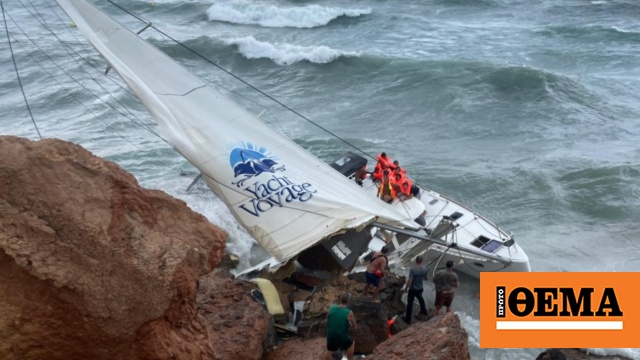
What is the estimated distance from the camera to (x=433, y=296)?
479 inches

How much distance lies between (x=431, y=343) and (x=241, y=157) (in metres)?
4.51

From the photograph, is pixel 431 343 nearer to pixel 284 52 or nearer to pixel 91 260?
pixel 91 260

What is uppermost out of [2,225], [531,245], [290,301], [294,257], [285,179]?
[2,225]

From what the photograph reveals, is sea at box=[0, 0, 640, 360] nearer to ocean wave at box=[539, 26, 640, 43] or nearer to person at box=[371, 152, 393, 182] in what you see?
ocean wave at box=[539, 26, 640, 43]

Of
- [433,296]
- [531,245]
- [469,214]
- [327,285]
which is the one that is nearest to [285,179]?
[327,285]

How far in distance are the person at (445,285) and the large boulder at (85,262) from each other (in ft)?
17.4

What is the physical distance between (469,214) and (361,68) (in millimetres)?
15224

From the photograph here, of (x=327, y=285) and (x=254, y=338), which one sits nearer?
(x=254, y=338)

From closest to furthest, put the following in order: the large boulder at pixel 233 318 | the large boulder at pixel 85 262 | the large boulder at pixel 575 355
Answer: the large boulder at pixel 85 262
the large boulder at pixel 233 318
the large boulder at pixel 575 355

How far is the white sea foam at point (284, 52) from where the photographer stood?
94.3 feet

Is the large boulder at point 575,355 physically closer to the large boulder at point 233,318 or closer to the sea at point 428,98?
the sea at point 428,98

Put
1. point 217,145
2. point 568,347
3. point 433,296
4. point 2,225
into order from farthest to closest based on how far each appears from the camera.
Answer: point 433,296
point 217,145
point 568,347
point 2,225

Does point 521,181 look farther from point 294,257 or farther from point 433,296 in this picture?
point 294,257

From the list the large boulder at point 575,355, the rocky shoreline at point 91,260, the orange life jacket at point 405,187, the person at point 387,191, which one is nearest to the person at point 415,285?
the large boulder at point 575,355
